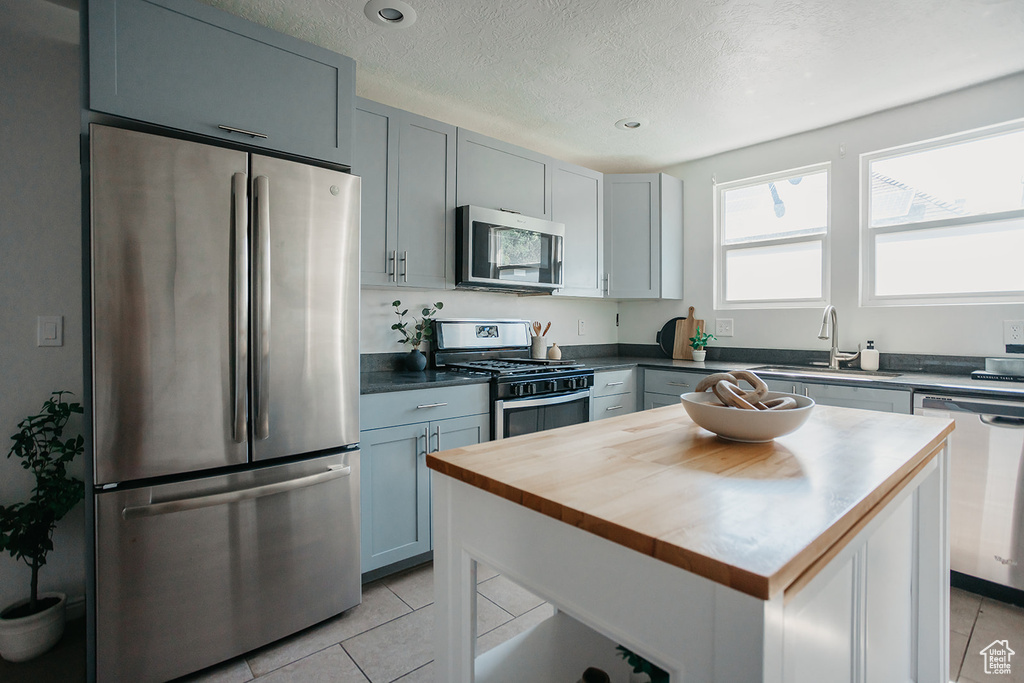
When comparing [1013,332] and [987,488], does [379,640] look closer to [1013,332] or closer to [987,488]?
[987,488]

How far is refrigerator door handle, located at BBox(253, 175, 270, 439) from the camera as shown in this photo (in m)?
1.80

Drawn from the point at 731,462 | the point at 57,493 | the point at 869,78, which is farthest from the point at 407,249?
the point at 869,78

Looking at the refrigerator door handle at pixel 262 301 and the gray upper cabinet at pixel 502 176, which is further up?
the gray upper cabinet at pixel 502 176

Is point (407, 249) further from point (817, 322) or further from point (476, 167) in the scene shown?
point (817, 322)

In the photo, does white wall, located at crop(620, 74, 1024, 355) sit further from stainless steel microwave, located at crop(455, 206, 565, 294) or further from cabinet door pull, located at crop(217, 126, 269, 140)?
cabinet door pull, located at crop(217, 126, 269, 140)

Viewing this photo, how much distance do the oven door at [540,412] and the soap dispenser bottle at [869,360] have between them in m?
1.65

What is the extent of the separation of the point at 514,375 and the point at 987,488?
87.0 inches

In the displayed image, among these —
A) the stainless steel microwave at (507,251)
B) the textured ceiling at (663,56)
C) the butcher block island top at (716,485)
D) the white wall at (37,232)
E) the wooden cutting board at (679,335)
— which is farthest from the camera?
the wooden cutting board at (679,335)

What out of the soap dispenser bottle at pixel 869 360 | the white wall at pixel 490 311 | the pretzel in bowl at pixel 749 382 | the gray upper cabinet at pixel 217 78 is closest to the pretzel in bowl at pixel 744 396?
the pretzel in bowl at pixel 749 382

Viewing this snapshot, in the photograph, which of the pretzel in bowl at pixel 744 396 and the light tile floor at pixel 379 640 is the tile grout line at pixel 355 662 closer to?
the light tile floor at pixel 379 640

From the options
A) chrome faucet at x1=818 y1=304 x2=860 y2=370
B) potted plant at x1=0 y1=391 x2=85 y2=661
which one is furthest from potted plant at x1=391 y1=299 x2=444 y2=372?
chrome faucet at x1=818 y1=304 x2=860 y2=370

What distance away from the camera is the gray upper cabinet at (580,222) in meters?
3.51

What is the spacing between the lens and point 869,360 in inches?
119

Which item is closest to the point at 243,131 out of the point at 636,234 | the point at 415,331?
the point at 415,331
